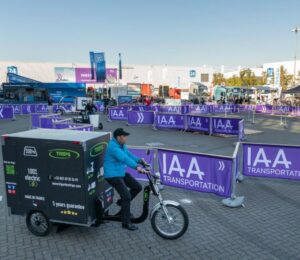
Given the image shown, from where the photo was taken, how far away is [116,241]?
5168 mm

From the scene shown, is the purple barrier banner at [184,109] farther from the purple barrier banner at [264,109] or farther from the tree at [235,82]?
the tree at [235,82]

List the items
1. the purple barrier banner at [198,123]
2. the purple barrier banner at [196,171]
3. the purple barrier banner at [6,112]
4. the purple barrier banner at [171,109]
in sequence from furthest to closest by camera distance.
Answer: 1. the purple barrier banner at [171,109]
2. the purple barrier banner at [6,112]
3. the purple barrier banner at [198,123]
4. the purple barrier banner at [196,171]

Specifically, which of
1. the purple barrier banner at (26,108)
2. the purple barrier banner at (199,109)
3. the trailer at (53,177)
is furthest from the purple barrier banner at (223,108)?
the trailer at (53,177)

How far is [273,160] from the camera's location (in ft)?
25.1

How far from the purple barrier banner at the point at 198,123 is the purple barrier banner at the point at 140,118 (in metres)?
3.17

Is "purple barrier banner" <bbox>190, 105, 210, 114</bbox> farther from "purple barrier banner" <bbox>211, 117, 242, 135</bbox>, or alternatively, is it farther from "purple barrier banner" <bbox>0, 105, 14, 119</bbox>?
"purple barrier banner" <bbox>0, 105, 14, 119</bbox>

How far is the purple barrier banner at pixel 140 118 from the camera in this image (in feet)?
67.0

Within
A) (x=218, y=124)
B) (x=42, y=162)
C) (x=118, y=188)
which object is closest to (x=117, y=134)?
(x=118, y=188)

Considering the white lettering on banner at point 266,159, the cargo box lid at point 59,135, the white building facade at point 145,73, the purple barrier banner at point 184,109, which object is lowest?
the white lettering on banner at point 266,159

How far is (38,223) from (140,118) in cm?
1578

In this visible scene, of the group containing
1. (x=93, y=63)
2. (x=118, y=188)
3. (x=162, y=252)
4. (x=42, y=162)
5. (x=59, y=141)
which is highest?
(x=93, y=63)

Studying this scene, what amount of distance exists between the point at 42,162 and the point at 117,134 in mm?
1326

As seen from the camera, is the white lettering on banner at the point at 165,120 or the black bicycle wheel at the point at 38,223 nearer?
the black bicycle wheel at the point at 38,223

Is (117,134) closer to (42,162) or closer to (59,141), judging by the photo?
(59,141)
